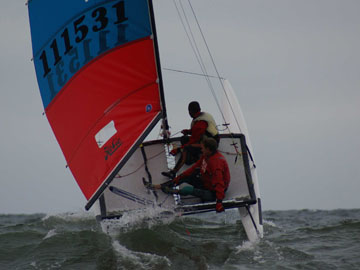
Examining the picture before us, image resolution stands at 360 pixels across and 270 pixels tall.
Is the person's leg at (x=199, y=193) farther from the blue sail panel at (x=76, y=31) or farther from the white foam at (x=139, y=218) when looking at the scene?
the blue sail panel at (x=76, y=31)

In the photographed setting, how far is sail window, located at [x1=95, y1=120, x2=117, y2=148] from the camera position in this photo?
16.5ft

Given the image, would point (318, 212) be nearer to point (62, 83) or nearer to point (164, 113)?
point (164, 113)

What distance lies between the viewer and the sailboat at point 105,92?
4.97 metres

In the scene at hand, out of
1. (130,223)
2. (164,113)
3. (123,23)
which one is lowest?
(130,223)

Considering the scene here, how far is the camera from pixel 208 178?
17.2 feet

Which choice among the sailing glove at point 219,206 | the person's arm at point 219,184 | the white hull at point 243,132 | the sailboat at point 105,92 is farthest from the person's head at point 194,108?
the sailing glove at point 219,206

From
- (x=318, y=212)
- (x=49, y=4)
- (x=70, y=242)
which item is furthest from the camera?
(x=318, y=212)

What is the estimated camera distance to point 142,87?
5.09 m

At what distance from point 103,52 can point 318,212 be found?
4.99m

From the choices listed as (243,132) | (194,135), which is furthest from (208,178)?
(243,132)

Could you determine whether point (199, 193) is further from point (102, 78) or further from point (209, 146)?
point (102, 78)

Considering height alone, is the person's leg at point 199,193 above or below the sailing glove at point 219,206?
above

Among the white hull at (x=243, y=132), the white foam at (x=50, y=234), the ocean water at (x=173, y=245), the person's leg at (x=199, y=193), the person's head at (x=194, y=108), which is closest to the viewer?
the ocean water at (x=173, y=245)

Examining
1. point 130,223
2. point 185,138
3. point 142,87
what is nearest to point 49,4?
point 142,87
